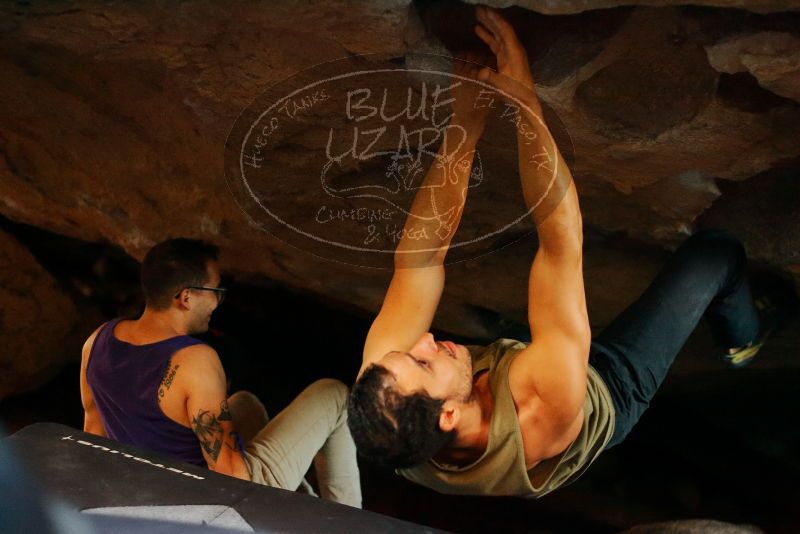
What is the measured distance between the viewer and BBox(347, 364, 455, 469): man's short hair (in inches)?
71.5

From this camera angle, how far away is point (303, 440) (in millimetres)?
2506

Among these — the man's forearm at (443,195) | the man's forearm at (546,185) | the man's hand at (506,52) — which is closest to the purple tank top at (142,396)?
the man's forearm at (443,195)

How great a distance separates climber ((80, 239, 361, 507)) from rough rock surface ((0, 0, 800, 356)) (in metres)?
0.37

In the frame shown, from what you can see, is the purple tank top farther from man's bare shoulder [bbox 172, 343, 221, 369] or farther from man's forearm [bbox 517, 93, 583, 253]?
man's forearm [bbox 517, 93, 583, 253]

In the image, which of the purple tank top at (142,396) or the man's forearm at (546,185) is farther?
the purple tank top at (142,396)

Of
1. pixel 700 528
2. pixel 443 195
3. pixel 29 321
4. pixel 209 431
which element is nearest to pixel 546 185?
pixel 443 195

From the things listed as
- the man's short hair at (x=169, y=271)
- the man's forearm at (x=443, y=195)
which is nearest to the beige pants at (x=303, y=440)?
the man's short hair at (x=169, y=271)

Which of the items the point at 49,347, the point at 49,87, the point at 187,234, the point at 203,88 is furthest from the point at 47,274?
the point at 203,88

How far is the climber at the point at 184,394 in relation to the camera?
2.22m

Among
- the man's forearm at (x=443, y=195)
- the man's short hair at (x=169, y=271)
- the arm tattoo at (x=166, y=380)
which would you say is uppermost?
the man's forearm at (x=443, y=195)

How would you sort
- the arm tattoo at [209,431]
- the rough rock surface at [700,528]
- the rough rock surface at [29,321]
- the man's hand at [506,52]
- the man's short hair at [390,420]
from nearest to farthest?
the man's hand at [506,52] → the man's short hair at [390,420] → the arm tattoo at [209,431] → the rough rock surface at [700,528] → the rough rock surface at [29,321]

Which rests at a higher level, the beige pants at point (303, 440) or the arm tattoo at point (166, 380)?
the arm tattoo at point (166, 380)

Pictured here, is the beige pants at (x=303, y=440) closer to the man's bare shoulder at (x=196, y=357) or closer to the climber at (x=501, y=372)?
the man's bare shoulder at (x=196, y=357)

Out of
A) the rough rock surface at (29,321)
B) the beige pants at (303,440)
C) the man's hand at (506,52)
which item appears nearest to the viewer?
the man's hand at (506,52)
